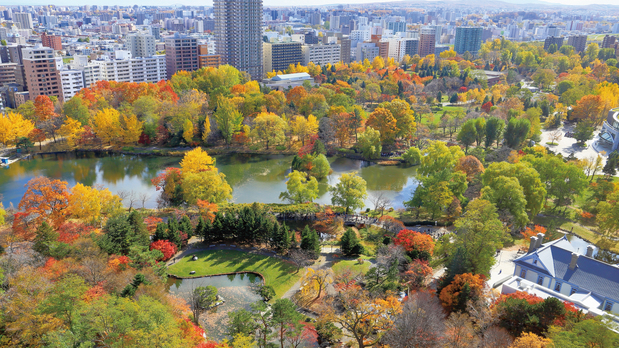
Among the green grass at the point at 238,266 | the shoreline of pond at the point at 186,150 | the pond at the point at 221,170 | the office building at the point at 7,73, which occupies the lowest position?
the pond at the point at 221,170

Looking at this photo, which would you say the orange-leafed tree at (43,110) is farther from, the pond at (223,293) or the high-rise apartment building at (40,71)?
the pond at (223,293)

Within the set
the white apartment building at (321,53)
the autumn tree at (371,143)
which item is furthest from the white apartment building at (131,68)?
the autumn tree at (371,143)

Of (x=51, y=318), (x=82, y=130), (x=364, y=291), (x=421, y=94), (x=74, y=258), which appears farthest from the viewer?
(x=421, y=94)

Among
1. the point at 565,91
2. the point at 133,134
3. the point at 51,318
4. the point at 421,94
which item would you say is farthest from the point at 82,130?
the point at 565,91

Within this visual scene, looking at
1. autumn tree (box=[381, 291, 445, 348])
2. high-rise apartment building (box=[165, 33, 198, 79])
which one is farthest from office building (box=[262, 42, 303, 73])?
autumn tree (box=[381, 291, 445, 348])

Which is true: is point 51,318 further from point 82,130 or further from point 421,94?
point 421,94

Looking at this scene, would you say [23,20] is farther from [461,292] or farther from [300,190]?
[461,292]
